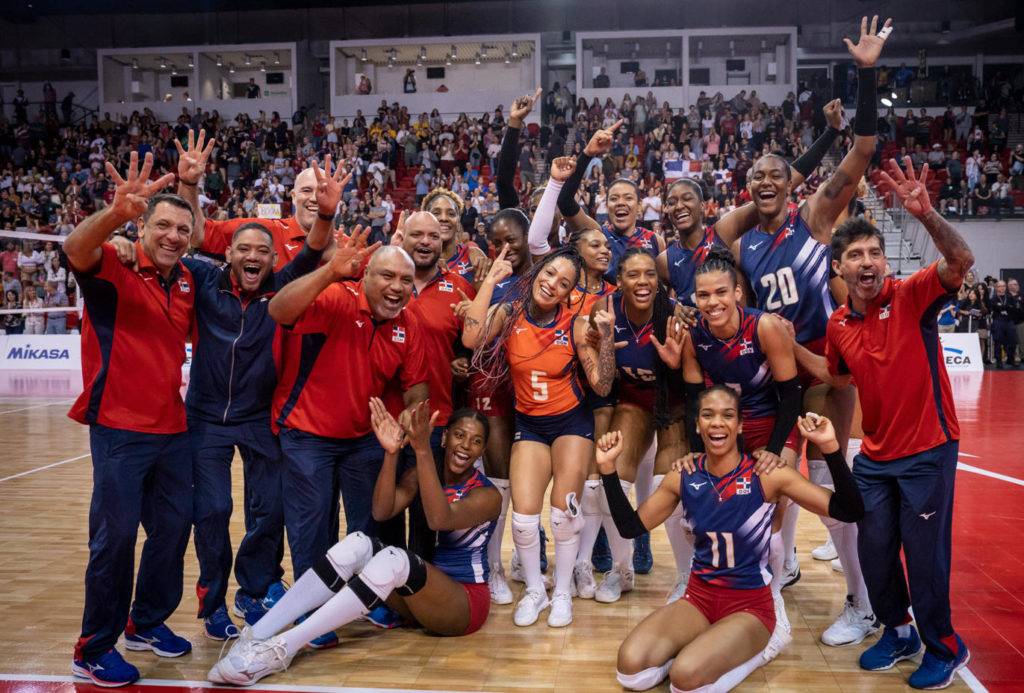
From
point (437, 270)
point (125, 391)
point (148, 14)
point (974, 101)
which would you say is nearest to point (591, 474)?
point (437, 270)

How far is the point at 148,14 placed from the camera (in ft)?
109

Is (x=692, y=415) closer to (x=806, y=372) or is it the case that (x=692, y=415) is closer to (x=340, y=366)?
(x=806, y=372)

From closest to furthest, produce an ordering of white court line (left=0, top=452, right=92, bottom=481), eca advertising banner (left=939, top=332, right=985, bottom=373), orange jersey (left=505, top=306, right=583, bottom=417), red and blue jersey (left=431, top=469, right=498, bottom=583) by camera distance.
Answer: red and blue jersey (left=431, top=469, right=498, bottom=583) → orange jersey (left=505, top=306, right=583, bottom=417) → white court line (left=0, top=452, right=92, bottom=481) → eca advertising banner (left=939, top=332, right=985, bottom=373)

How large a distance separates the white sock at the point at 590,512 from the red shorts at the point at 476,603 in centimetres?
83

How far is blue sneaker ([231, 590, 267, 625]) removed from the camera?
16.1 ft

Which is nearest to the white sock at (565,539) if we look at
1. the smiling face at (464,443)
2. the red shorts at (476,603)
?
the red shorts at (476,603)

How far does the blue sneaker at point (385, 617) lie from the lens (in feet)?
16.5

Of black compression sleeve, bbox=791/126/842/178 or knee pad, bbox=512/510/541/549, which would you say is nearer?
knee pad, bbox=512/510/541/549

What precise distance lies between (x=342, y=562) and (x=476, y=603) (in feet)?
3.01

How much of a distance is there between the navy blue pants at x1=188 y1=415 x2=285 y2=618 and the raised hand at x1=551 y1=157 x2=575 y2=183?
2574mm

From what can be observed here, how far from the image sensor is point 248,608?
5.00 m

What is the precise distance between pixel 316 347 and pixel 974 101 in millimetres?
28595

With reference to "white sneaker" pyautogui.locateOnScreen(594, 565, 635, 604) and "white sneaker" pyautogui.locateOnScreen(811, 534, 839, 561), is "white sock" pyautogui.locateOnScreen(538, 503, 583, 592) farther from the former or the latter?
"white sneaker" pyautogui.locateOnScreen(811, 534, 839, 561)

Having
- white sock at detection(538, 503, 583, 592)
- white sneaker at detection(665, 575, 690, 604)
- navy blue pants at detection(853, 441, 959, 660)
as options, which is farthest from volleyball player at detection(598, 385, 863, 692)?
white sneaker at detection(665, 575, 690, 604)
